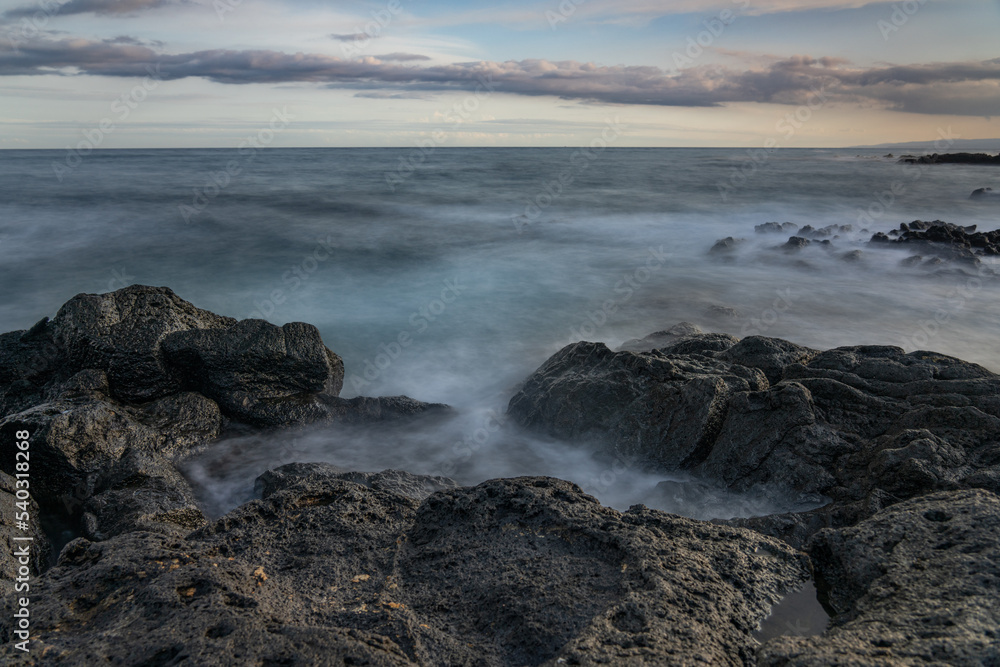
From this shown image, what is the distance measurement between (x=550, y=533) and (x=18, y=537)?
383 centimetres

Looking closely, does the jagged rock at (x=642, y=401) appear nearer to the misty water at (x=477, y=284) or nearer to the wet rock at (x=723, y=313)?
the misty water at (x=477, y=284)

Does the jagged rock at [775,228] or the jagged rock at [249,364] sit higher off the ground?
the jagged rock at [775,228]

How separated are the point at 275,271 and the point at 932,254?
17.2 metres

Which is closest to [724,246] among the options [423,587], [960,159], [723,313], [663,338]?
[723,313]

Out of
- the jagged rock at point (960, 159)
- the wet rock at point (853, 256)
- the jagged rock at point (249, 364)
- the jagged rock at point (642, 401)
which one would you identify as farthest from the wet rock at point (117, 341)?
the jagged rock at point (960, 159)

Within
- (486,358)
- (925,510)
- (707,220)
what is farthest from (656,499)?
(707,220)

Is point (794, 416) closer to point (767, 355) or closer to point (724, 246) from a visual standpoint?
point (767, 355)

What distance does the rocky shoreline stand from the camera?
2379 mm

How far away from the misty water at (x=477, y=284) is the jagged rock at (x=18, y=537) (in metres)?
1.28

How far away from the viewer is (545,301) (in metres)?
13.0

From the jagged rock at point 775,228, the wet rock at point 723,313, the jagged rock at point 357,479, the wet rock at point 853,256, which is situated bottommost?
the jagged rock at point 357,479

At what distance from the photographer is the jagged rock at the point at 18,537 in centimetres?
393

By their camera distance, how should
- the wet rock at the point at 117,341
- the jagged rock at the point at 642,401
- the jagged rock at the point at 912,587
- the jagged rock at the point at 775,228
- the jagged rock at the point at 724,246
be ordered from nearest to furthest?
the jagged rock at the point at 912,587
the jagged rock at the point at 642,401
the wet rock at the point at 117,341
the jagged rock at the point at 724,246
the jagged rock at the point at 775,228

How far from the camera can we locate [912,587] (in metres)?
2.71
